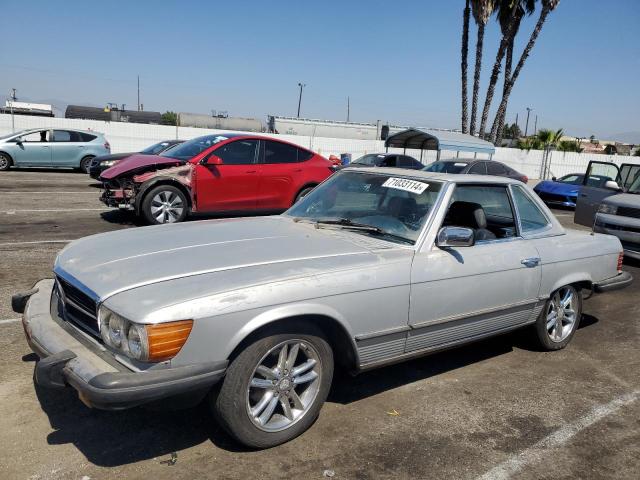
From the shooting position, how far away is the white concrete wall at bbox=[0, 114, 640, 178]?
78.4ft

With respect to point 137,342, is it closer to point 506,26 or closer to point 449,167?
point 449,167

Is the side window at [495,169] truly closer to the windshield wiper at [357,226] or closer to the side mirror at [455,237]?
the windshield wiper at [357,226]

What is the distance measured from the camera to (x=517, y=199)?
4.38 meters

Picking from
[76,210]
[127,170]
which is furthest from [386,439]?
[76,210]

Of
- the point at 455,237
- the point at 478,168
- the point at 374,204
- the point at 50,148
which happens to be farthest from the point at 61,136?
the point at 455,237

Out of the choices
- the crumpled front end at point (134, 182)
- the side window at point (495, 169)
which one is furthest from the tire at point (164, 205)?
the side window at point (495, 169)

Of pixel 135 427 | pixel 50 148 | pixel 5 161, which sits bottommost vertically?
pixel 135 427

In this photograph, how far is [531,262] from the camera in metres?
4.09

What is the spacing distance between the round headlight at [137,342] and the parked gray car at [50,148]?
57.0 ft

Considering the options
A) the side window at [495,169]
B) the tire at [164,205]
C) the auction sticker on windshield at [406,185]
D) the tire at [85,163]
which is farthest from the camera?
the tire at [85,163]

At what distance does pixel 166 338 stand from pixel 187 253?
29.6 inches

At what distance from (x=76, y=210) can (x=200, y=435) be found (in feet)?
28.2

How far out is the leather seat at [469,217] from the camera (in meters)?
4.11

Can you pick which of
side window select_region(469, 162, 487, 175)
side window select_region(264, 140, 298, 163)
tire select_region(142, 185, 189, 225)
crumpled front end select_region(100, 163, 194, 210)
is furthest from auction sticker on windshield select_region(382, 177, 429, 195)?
side window select_region(469, 162, 487, 175)
